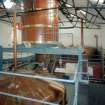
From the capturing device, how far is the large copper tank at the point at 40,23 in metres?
3.58

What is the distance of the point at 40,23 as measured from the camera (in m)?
3.60

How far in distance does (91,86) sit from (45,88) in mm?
3668

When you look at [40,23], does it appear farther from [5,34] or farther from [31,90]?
[5,34]

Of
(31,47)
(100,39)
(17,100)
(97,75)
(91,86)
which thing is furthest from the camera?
(100,39)

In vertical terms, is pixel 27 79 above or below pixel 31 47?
below

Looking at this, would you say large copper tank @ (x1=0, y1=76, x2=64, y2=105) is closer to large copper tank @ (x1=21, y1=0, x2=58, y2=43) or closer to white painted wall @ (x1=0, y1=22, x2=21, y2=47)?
large copper tank @ (x1=21, y1=0, x2=58, y2=43)

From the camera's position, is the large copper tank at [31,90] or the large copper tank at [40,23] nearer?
the large copper tank at [31,90]

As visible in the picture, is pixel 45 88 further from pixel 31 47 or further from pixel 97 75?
pixel 97 75

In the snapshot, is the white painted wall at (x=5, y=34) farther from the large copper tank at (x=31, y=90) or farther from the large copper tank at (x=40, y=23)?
the large copper tank at (x=31, y=90)

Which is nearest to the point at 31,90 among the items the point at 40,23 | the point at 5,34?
the point at 40,23

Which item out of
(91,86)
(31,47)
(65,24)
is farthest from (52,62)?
(65,24)

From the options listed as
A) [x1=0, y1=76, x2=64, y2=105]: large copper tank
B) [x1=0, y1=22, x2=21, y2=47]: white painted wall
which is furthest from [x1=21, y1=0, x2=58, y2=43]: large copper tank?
[x1=0, y1=22, x2=21, y2=47]: white painted wall

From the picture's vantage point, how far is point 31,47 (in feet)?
11.7

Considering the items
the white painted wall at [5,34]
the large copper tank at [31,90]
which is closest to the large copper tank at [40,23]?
the large copper tank at [31,90]
